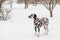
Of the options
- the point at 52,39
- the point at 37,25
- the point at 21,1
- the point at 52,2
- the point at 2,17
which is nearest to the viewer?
the point at 52,39

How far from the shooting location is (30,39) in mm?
9539

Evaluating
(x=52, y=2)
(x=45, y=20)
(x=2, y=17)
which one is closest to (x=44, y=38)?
(x=45, y=20)

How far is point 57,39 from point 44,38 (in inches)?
22.8

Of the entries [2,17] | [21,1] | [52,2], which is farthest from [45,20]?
[21,1]

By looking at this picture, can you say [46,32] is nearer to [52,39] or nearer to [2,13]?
[52,39]

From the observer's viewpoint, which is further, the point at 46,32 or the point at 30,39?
the point at 46,32

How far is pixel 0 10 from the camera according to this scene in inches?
778

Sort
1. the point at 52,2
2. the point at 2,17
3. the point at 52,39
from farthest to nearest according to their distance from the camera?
the point at 52,2
the point at 2,17
the point at 52,39

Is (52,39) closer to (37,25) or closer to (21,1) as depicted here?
(37,25)

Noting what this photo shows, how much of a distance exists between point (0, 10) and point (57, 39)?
36.2ft

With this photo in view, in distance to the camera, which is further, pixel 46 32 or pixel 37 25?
pixel 46 32

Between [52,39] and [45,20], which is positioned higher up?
[45,20]

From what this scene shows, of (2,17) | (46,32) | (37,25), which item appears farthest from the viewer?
(2,17)

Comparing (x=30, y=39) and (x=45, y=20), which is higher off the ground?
(x=45, y=20)
